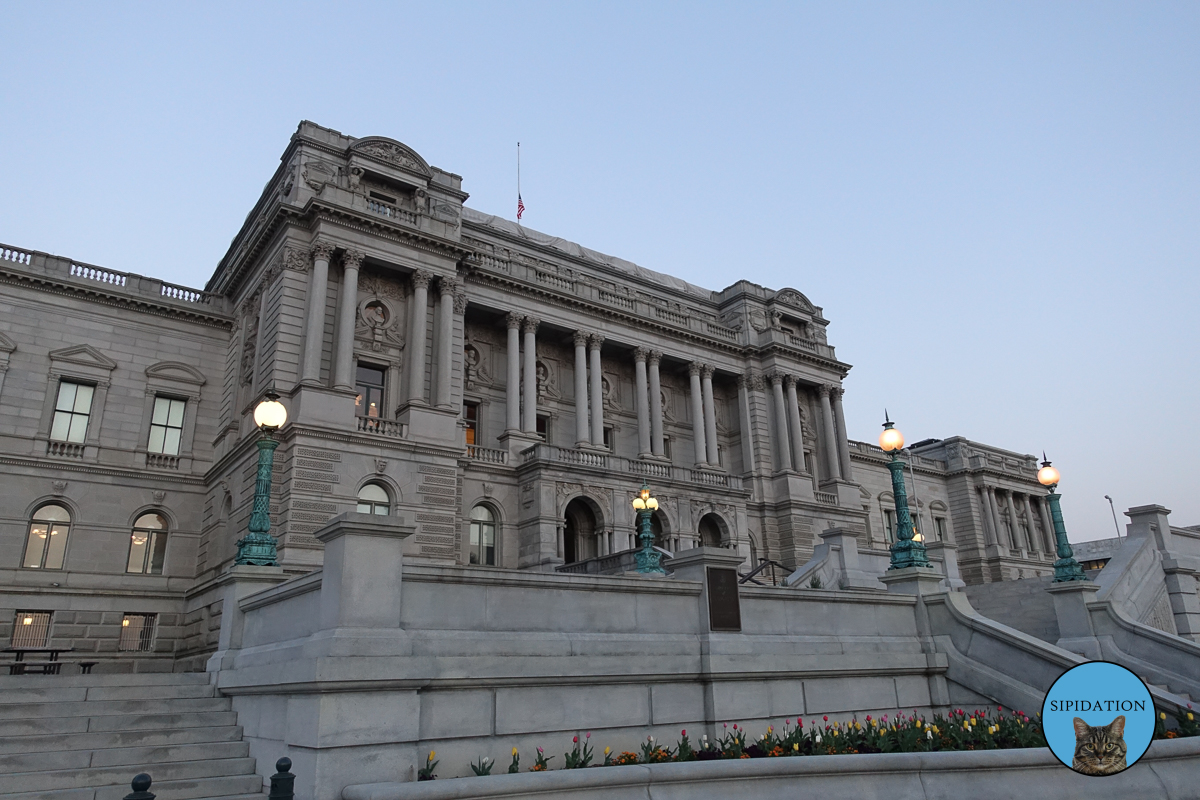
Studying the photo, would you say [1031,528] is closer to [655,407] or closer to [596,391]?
[655,407]

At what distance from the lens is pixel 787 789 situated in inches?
410

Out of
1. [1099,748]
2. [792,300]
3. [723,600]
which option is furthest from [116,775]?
[792,300]

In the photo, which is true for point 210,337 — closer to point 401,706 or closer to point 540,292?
point 540,292

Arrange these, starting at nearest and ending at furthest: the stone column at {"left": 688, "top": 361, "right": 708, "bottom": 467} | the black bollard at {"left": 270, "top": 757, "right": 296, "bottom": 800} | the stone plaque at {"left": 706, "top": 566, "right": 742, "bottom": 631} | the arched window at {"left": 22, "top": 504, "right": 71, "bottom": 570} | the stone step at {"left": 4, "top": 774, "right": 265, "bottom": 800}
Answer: the black bollard at {"left": 270, "top": 757, "right": 296, "bottom": 800}, the stone step at {"left": 4, "top": 774, "right": 265, "bottom": 800}, the stone plaque at {"left": 706, "top": 566, "right": 742, "bottom": 631}, the arched window at {"left": 22, "top": 504, "right": 71, "bottom": 570}, the stone column at {"left": 688, "top": 361, "right": 708, "bottom": 467}

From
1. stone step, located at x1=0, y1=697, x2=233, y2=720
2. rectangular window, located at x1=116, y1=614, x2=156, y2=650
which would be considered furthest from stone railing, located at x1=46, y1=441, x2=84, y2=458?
stone step, located at x1=0, y1=697, x2=233, y2=720

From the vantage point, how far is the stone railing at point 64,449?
30878 millimetres

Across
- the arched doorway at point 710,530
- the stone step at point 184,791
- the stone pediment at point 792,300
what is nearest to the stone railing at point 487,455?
the arched doorway at point 710,530

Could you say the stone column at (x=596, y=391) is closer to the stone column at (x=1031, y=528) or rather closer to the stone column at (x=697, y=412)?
the stone column at (x=697, y=412)

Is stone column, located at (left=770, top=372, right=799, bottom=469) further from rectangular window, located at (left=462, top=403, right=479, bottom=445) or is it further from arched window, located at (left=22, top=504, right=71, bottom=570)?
arched window, located at (left=22, top=504, right=71, bottom=570)

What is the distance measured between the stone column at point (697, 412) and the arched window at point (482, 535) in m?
13.6

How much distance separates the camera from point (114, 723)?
11.7m

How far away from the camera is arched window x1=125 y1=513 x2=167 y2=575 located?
31.8m

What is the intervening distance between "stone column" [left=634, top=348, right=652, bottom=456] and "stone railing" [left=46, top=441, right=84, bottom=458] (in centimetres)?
2425

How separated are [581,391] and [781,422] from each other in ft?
44.1
